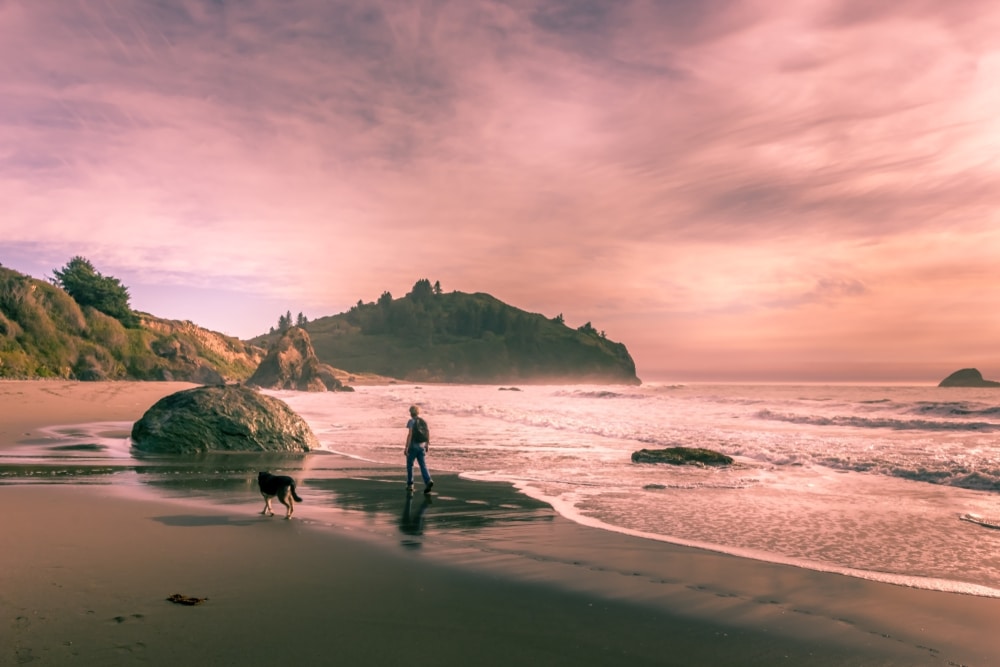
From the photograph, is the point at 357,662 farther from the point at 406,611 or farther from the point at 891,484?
the point at 891,484

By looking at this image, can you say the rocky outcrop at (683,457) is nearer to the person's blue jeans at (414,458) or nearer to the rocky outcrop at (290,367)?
the person's blue jeans at (414,458)

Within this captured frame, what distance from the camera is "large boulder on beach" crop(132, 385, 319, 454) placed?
16797 mm

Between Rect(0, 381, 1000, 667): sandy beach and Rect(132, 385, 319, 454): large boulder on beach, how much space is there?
776 cm

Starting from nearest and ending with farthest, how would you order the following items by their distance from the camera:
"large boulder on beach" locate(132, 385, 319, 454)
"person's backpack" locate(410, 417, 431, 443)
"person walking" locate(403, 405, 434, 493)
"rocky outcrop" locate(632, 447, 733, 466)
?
"person walking" locate(403, 405, 434, 493) < "person's backpack" locate(410, 417, 431, 443) < "rocky outcrop" locate(632, 447, 733, 466) < "large boulder on beach" locate(132, 385, 319, 454)

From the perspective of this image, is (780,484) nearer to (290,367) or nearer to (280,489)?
(280,489)

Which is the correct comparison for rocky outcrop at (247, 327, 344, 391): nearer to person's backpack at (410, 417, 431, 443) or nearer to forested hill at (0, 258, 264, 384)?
forested hill at (0, 258, 264, 384)

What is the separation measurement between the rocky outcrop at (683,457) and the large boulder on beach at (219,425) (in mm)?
10049

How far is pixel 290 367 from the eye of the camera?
80562 millimetres

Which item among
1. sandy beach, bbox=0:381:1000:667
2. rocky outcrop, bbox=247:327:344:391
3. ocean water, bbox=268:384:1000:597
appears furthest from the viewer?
rocky outcrop, bbox=247:327:344:391

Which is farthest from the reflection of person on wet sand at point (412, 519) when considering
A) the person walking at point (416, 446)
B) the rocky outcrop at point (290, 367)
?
the rocky outcrop at point (290, 367)

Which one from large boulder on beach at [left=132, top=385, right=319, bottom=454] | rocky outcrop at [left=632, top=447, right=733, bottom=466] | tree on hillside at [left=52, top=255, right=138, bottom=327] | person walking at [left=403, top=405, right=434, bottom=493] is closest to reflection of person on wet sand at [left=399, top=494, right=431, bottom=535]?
person walking at [left=403, top=405, right=434, bottom=493]

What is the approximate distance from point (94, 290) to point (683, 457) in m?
52.3

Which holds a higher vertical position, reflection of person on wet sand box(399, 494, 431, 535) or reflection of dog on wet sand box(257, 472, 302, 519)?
reflection of dog on wet sand box(257, 472, 302, 519)

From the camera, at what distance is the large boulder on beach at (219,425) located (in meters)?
16.8
